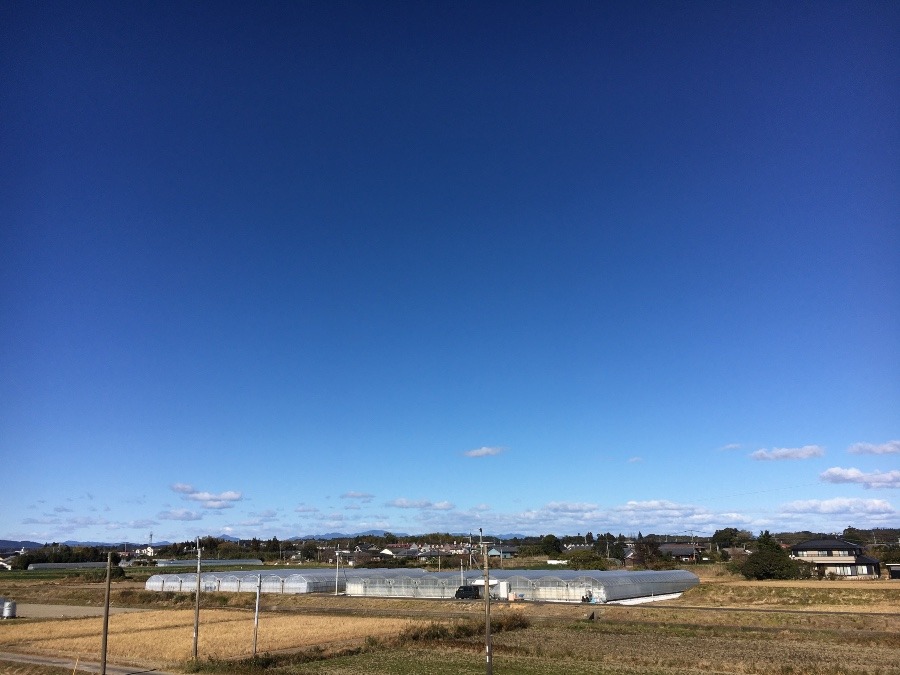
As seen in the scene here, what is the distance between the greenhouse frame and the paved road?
24037 mm

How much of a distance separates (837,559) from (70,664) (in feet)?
309

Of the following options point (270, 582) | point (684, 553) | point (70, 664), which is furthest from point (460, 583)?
point (684, 553)

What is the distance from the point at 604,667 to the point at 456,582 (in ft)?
131

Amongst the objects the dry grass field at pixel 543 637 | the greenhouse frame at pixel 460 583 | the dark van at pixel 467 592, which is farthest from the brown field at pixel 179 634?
the dark van at pixel 467 592

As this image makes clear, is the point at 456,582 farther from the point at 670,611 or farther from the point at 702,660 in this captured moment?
the point at 702,660

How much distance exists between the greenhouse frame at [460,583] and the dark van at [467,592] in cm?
124

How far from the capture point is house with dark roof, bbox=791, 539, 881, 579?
90125mm

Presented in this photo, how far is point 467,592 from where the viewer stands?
2660 inches

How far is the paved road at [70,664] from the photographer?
31.4 m

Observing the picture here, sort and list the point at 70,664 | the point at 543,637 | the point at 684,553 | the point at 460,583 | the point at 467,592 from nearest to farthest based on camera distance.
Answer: the point at 70,664 < the point at 543,637 < the point at 467,592 < the point at 460,583 < the point at 684,553

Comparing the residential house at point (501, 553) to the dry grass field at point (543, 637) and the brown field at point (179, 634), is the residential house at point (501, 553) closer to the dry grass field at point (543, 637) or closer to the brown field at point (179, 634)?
the dry grass field at point (543, 637)

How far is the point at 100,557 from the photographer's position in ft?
579

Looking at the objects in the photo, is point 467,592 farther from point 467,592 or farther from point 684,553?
point 684,553

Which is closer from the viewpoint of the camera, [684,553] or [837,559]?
[837,559]
